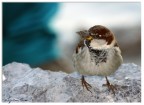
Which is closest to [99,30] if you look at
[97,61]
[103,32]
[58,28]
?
[103,32]

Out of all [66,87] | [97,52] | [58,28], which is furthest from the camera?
[58,28]

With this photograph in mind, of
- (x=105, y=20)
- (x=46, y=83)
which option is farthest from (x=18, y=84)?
(x=105, y=20)

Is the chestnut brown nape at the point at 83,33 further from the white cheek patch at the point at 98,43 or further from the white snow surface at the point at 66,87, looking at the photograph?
the white snow surface at the point at 66,87

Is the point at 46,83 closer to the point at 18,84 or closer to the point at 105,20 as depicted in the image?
the point at 18,84

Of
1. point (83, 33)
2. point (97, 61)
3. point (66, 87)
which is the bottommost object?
point (66, 87)

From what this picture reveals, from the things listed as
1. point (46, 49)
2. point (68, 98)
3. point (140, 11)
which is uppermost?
point (140, 11)

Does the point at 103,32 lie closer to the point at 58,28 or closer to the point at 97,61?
the point at 97,61

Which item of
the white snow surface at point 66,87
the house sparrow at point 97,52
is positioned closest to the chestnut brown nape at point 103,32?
the house sparrow at point 97,52
